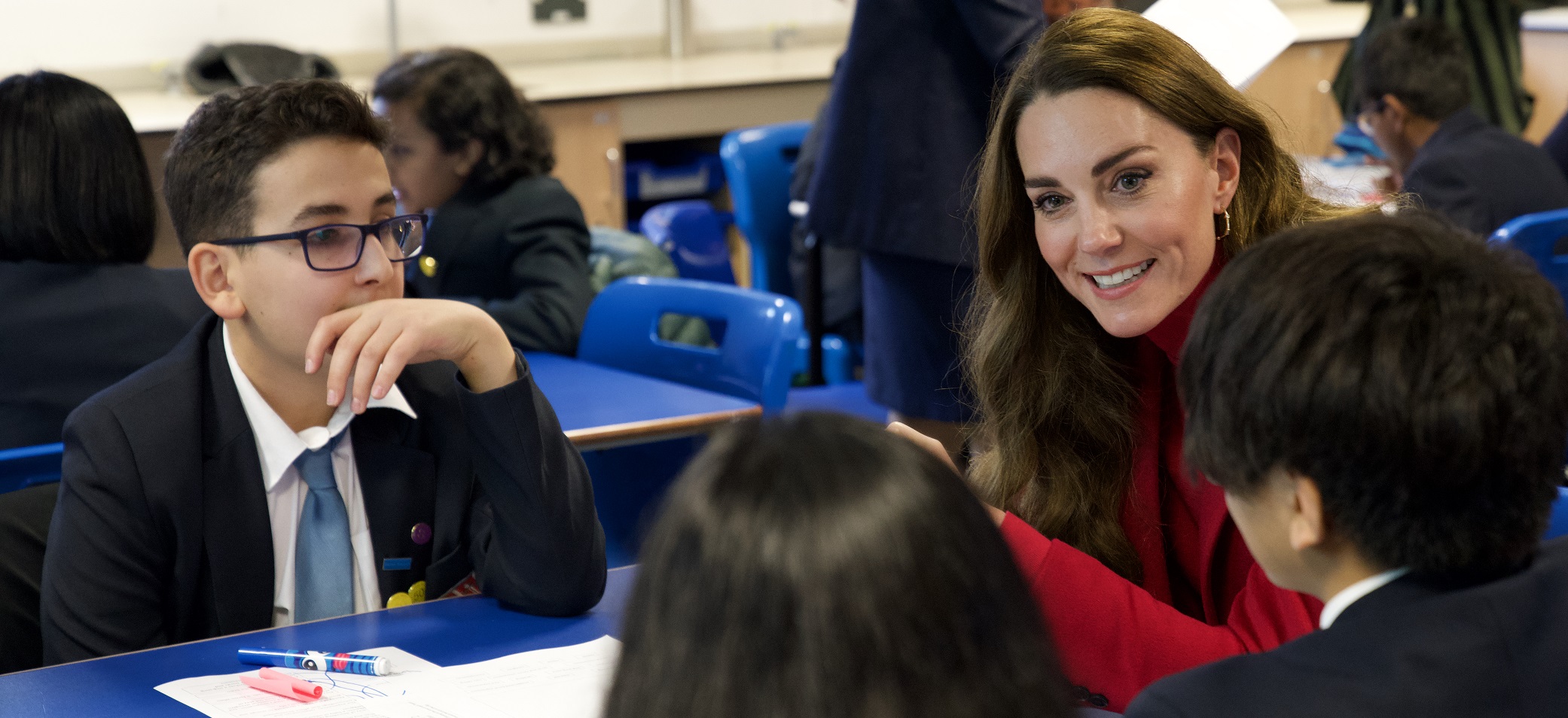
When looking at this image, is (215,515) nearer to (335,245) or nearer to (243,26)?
(335,245)

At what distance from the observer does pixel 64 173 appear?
2.11m

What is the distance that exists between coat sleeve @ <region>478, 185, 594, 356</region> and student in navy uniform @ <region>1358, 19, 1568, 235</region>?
74.3 inches

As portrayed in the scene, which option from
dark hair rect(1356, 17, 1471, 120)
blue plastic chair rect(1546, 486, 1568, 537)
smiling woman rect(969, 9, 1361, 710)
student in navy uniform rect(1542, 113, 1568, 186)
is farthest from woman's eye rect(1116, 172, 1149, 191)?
student in navy uniform rect(1542, 113, 1568, 186)

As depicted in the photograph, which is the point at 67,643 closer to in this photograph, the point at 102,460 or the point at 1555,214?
the point at 102,460

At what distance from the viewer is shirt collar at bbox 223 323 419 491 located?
58.1 inches

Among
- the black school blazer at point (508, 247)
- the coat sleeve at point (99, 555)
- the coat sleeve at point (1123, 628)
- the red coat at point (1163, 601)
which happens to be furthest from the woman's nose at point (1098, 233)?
the black school blazer at point (508, 247)

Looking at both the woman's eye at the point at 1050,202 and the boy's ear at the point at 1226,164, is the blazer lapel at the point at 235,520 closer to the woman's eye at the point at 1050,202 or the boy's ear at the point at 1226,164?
the woman's eye at the point at 1050,202

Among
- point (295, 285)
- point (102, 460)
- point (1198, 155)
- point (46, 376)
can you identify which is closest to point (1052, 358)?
point (1198, 155)

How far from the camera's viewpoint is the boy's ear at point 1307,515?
2.76 ft

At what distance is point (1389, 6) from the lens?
4.70 m

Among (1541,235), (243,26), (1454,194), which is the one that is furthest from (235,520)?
(243,26)

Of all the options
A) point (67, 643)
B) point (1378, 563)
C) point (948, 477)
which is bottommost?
point (67, 643)

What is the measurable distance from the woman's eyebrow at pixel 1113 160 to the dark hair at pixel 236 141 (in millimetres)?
814

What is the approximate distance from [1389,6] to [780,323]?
3.30m
